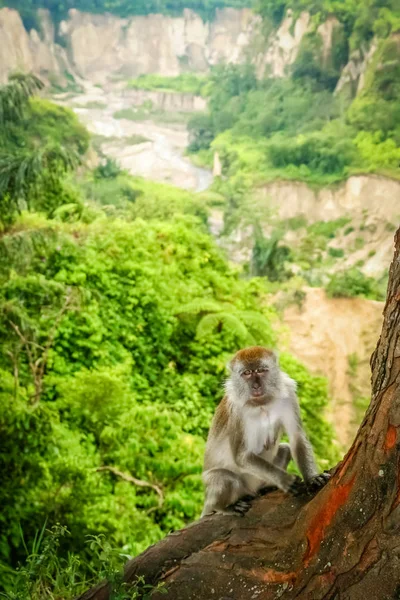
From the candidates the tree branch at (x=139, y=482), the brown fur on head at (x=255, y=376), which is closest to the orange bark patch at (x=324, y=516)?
the brown fur on head at (x=255, y=376)

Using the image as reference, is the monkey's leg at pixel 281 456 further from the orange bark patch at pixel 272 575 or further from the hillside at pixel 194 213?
the hillside at pixel 194 213

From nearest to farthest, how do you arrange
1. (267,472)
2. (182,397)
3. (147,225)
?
1. (267,472)
2. (182,397)
3. (147,225)

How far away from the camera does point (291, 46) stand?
1033cm

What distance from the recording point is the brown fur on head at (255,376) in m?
2.32

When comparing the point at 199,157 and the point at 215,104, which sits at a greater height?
the point at 215,104

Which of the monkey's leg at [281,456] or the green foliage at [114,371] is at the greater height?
the monkey's leg at [281,456]

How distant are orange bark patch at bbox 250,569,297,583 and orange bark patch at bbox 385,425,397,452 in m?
0.54

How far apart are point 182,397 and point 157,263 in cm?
196

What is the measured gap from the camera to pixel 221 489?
2.39 m

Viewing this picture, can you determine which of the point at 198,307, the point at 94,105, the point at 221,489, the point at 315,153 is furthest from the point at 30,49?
the point at 221,489

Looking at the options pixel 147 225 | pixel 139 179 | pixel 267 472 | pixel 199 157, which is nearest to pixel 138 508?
pixel 267 472

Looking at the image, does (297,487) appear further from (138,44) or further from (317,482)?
(138,44)

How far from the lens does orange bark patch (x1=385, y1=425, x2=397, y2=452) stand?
4.91 feet

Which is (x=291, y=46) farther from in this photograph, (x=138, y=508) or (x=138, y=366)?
(x=138, y=508)
